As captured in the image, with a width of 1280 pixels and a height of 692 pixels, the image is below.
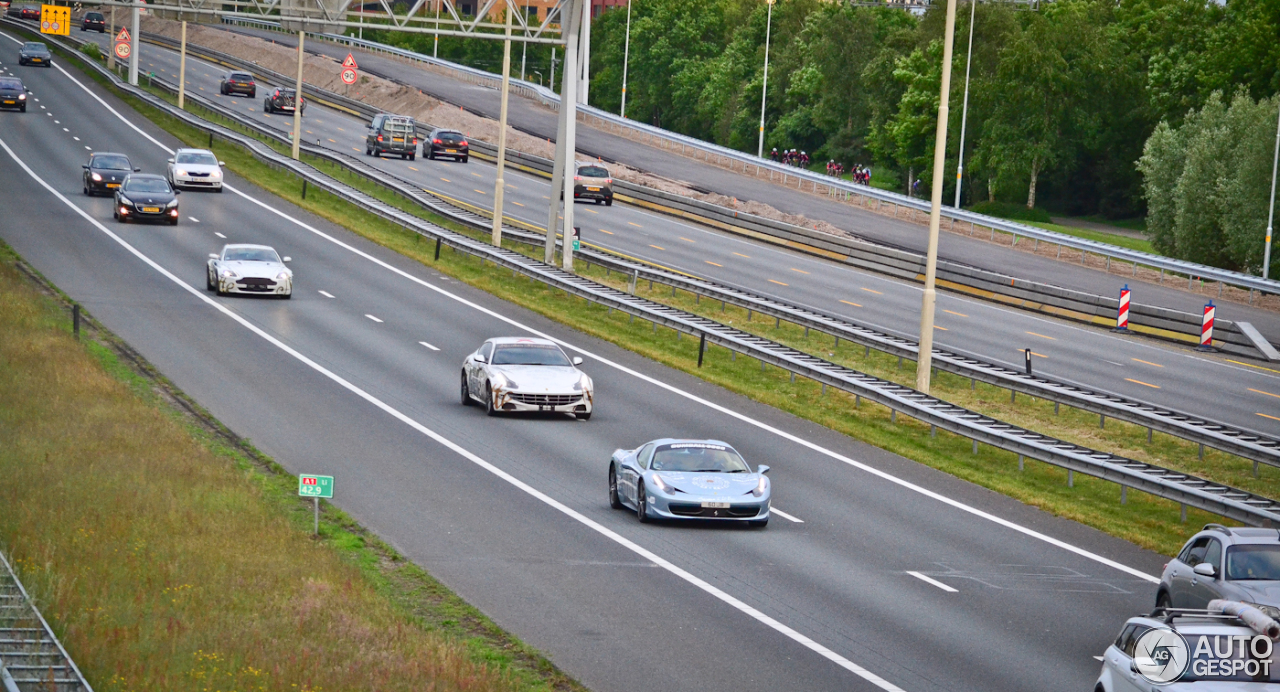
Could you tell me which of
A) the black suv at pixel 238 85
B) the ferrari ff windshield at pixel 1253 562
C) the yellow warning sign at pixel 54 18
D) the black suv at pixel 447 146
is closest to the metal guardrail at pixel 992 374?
the ferrari ff windshield at pixel 1253 562

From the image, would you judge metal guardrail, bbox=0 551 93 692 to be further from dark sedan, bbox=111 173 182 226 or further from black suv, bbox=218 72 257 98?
black suv, bbox=218 72 257 98

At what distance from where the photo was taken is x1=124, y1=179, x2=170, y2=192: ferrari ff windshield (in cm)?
5134

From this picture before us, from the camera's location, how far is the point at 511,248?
5475 centimetres

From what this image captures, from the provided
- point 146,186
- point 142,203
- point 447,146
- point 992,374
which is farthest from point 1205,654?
point 447,146

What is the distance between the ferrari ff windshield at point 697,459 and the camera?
21734 mm

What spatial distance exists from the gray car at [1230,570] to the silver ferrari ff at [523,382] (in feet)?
45.1

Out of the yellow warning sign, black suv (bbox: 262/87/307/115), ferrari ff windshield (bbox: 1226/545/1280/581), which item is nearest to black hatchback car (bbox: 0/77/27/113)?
the yellow warning sign

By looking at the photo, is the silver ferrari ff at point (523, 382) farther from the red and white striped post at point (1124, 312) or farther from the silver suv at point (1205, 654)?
the red and white striped post at point (1124, 312)

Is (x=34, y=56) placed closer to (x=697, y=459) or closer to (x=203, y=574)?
(x=697, y=459)

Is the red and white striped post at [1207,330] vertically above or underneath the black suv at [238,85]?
underneath

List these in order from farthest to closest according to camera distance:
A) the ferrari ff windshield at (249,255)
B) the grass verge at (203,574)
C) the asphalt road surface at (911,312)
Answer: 1. the ferrari ff windshield at (249,255)
2. the asphalt road surface at (911,312)
3. the grass verge at (203,574)

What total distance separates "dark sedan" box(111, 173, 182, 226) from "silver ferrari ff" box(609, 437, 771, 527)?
33164 millimetres

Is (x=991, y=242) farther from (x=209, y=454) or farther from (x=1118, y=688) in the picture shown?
(x=1118, y=688)

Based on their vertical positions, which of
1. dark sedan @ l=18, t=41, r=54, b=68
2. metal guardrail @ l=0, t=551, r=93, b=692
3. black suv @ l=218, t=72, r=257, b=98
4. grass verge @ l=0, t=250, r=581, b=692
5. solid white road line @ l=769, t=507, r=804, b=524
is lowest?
solid white road line @ l=769, t=507, r=804, b=524
